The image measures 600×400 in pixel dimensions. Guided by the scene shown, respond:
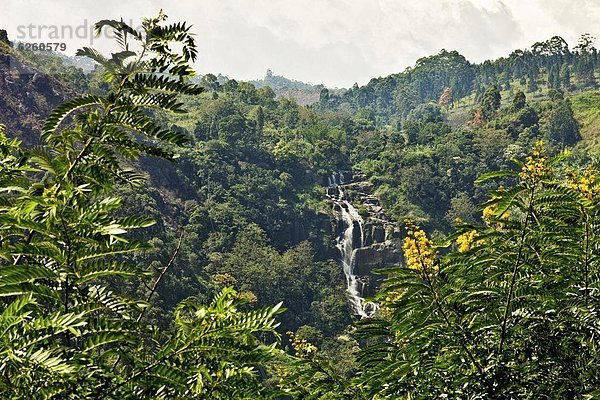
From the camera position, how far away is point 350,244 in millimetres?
37562

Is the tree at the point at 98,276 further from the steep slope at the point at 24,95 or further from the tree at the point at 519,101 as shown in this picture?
the tree at the point at 519,101

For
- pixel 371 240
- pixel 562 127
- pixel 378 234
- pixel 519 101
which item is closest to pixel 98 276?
pixel 371 240

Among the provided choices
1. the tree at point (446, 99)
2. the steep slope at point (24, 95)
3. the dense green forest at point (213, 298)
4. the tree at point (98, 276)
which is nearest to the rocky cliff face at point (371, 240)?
the steep slope at point (24, 95)

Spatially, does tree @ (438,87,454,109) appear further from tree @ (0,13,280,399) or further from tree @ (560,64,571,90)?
tree @ (0,13,280,399)

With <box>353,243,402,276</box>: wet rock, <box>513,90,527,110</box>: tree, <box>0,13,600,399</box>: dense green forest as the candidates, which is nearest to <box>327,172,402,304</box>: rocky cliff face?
<box>353,243,402,276</box>: wet rock

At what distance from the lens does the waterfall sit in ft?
111

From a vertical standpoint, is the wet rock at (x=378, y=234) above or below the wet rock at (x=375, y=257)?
above

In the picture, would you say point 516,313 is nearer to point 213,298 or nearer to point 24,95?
point 213,298

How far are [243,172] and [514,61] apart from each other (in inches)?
2077

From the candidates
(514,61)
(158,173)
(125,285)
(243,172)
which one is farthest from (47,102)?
(514,61)

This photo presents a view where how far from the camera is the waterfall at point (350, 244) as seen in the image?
111ft

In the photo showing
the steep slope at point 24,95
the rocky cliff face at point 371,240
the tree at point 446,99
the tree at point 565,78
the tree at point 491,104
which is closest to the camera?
the steep slope at point 24,95

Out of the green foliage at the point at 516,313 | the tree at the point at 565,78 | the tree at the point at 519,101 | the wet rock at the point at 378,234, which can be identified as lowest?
the wet rock at the point at 378,234

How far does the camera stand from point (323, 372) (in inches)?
93.2
